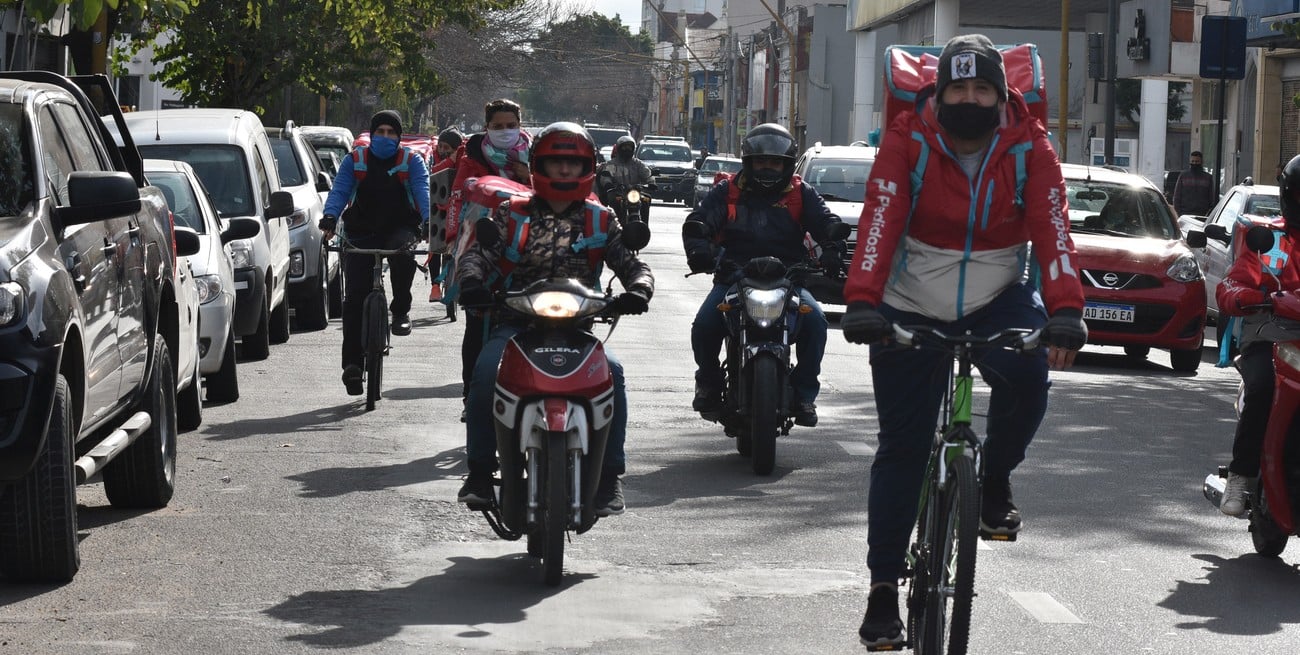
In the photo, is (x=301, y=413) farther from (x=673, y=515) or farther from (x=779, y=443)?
(x=673, y=515)

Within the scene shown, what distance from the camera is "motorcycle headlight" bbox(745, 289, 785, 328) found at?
392 inches

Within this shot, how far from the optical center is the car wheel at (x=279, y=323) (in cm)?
Result: 1656

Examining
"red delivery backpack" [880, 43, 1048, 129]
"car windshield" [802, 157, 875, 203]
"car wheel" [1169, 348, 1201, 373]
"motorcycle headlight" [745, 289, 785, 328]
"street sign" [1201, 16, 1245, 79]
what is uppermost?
"street sign" [1201, 16, 1245, 79]

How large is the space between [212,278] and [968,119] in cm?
785

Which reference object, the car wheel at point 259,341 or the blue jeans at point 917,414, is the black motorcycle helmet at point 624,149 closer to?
the car wheel at point 259,341

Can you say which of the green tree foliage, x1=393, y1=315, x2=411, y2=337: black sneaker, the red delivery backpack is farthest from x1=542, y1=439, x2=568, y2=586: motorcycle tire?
the green tree foliage

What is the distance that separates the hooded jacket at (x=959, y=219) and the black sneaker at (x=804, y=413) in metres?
4.43

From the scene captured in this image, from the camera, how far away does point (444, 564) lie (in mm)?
7469

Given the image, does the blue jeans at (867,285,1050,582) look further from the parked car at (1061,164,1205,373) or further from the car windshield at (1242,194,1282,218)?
the car windshield at (1242,194,1282,218)

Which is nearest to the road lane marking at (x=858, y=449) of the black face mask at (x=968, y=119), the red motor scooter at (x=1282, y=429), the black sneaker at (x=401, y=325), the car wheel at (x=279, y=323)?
the red motor scooter at (x=1282, y=429)

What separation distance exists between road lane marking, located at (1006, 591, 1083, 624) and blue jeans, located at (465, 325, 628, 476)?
58.7 inches

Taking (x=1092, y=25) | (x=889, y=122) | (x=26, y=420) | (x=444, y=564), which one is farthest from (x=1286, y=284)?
(x=1092, y=25)

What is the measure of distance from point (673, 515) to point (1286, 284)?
2679 millimetres

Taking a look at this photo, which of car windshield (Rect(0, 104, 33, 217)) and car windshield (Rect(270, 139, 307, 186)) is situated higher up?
car windshield (Rect(0, 104, 33, 217))
